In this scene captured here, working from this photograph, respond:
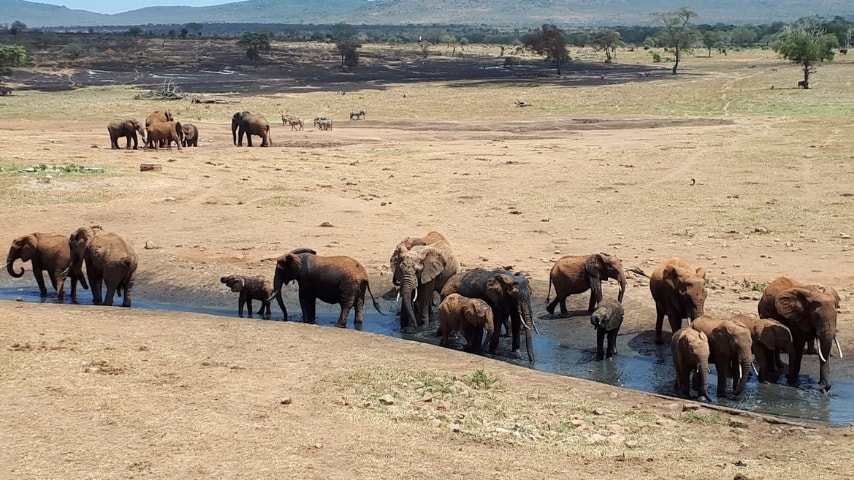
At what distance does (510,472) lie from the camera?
9234 millimetres

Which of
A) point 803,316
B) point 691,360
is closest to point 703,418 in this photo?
point 691,360

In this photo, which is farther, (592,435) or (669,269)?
(669,269)

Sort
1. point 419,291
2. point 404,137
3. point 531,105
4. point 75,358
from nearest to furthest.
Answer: point 75,358
point 419,291
point 404,137
point 531,105

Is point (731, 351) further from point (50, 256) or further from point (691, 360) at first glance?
point (50, 256)

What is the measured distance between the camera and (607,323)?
13828mm

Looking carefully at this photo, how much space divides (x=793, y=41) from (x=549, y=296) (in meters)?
54.2

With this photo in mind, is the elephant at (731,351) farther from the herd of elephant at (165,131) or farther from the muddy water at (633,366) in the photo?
the herd of elephant at (165,131)

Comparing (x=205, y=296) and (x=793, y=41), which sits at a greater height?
(x=793, y=41)

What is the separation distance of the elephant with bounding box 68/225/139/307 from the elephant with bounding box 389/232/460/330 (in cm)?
409

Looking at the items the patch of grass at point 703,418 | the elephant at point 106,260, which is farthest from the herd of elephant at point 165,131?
the patch of grass at point 703,418

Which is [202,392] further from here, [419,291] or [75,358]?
[419,291]

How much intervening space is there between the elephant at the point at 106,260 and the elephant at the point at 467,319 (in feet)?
16.7

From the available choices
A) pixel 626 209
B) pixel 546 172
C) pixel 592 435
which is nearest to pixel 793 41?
pixel 546 172

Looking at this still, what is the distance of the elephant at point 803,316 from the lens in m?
12.8
